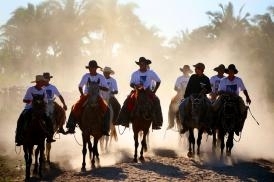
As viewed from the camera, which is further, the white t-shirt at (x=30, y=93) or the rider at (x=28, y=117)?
the white t-shirt at (x=30, y=93)

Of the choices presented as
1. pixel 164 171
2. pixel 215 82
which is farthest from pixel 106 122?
pixel 215 82

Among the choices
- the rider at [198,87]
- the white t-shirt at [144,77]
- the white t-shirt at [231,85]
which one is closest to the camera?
the rider at [198,87]

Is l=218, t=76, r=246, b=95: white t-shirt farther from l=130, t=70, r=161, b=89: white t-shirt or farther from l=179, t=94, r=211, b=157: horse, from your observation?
l=130, t=70, r=161, b=89: white t-shirt

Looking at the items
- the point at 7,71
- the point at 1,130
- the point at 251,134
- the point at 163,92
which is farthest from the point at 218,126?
the point at 7,71

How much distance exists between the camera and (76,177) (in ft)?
43.7

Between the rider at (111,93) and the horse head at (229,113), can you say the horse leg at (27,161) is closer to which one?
the rider at (111,93)

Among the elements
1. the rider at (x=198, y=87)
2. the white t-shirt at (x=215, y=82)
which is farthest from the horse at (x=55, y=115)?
the white t-shirt at (x=215, y=82)

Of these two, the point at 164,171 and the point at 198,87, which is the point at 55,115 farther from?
the point at 164,171

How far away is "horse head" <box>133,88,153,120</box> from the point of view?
15617 mm

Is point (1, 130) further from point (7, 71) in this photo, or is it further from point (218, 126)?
point (7, 71)

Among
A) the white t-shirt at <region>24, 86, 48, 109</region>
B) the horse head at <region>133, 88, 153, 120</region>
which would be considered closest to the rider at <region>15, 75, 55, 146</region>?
the white t-shirt at <region>24, 86, 48, 109</region>

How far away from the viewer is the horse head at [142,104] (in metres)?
15.6

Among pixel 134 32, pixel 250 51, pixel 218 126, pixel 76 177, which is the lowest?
pixel 76 177

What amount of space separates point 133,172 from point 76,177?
4.87ft
